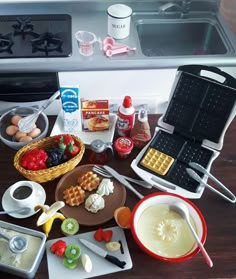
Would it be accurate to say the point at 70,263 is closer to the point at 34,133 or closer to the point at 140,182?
the point at 140,182

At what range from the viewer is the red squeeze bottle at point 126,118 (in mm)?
991

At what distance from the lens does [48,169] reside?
89 cm

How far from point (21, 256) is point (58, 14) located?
3.25 feet

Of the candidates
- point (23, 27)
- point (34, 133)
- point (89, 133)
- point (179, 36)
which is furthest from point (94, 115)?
point (179, 36)

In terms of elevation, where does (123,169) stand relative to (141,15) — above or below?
below

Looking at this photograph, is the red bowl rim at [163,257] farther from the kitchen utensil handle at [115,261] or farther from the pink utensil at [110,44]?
the pink utensil at [110,44]

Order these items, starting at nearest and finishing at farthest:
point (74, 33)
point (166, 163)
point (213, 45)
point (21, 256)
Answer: point (21, 256) < point (166, 163) < point (74, 33) < point (213, 45)

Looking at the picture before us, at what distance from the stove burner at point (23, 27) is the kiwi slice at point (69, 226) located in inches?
30.1

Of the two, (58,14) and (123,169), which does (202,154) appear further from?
(58,14)

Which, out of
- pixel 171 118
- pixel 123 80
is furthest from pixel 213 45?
pixel 171 118

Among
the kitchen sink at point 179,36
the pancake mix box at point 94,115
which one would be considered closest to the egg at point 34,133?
the pancake mix box at point 94,115

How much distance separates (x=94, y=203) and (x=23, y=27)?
0.78 meters

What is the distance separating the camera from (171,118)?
3.28 feet

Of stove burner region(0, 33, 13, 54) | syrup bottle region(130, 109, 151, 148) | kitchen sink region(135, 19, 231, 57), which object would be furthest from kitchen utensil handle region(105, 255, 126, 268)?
kitchen sink region(135, 19, 231, 57)
